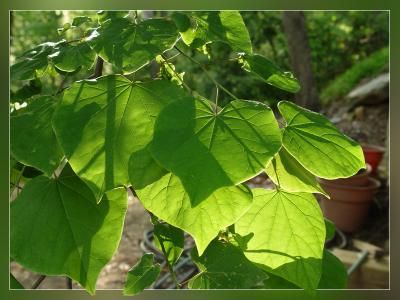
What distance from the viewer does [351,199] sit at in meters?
2.29

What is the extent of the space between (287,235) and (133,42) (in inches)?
8.2

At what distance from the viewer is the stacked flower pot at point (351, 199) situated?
2273mm

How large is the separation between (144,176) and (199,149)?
0.15 ft

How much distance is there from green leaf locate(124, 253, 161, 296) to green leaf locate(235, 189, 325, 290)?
9 cm

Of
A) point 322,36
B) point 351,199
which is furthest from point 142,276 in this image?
point 322,36

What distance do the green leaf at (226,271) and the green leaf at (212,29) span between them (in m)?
0.18

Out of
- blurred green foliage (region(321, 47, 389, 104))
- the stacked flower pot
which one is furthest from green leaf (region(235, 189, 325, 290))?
blurred green foliage (region(321, 47, 389, 104))

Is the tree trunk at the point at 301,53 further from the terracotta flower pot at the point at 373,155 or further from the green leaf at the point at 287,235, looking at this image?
the green leaf at the point at 287,235

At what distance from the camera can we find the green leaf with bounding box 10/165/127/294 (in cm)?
37

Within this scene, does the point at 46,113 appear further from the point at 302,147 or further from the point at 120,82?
the point at 302,147

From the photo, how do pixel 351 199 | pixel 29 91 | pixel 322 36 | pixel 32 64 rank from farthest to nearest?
pixel 322 36
pixel 351 199
pixel 29 91
pixel 32 64

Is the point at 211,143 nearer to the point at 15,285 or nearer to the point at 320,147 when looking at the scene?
the point at 320,147

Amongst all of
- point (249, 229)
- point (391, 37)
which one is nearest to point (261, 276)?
point (249, 229)

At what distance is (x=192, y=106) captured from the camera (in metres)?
0.34
